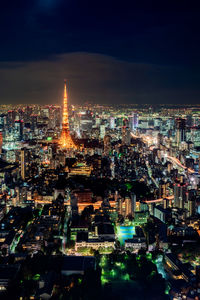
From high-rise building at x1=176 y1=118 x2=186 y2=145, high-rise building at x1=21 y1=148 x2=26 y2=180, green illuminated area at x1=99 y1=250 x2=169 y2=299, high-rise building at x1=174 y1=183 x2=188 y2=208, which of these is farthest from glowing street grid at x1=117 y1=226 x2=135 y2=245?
high-rise building at x1=176 y1=118 x2=186 y2=145

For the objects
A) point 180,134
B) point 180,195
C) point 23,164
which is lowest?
point 180,195

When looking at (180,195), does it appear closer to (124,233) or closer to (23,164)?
(124,233)

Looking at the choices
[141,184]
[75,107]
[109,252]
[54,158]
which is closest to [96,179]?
[141,184]

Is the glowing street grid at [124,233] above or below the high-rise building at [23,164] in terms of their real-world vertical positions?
below

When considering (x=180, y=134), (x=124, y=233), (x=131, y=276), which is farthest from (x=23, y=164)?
(x=180, y=134)

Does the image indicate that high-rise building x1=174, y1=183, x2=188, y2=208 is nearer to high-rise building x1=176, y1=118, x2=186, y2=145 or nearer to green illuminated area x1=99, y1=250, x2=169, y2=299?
green illuminated area x1=99, y1=250, x2=169, y2=299

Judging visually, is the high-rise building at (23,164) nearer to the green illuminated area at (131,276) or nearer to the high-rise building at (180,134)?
the green illuminated area at (131,276)

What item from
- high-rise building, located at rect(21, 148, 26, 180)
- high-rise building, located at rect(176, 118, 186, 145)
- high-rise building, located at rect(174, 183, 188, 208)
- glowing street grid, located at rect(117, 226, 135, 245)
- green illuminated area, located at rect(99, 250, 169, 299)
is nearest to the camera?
green illuminated area, located at rect(99, 250, 169, 299)

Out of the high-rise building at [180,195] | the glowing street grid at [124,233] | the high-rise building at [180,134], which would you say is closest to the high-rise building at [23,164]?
the glowing street grid at [124,233]
